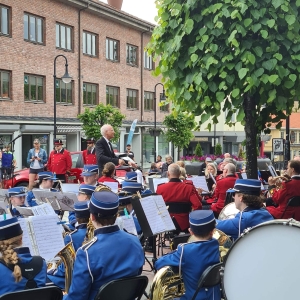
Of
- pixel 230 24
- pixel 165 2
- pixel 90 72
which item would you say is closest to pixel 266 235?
pixel 230 24

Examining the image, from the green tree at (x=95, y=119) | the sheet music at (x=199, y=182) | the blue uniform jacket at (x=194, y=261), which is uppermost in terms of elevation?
the green tree at (x=95, y=119)

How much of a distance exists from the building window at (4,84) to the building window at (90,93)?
6.84 m

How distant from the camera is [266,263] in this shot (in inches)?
137

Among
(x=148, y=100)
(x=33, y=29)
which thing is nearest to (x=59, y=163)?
(x=33, y=29)

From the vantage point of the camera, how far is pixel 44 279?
3955 mm

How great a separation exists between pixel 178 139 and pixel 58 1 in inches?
445

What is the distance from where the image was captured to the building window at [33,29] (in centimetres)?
2856

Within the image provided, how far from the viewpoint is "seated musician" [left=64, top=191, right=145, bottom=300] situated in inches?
153

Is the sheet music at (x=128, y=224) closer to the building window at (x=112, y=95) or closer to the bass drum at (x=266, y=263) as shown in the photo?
the bass drum at (x=266, y=263)

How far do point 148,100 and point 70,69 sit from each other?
10573mm

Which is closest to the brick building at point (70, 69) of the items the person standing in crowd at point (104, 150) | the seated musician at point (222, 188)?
the person standing in crowd at point (104, 150)

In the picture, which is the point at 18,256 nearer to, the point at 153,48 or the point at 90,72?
the point at 153,48

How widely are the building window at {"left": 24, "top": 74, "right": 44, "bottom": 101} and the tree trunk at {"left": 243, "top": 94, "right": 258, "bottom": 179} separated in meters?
21.7

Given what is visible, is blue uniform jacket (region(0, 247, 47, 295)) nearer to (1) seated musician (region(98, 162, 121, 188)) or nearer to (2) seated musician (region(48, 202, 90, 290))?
(2) seated musician (region(48, 202, 90, 290))
